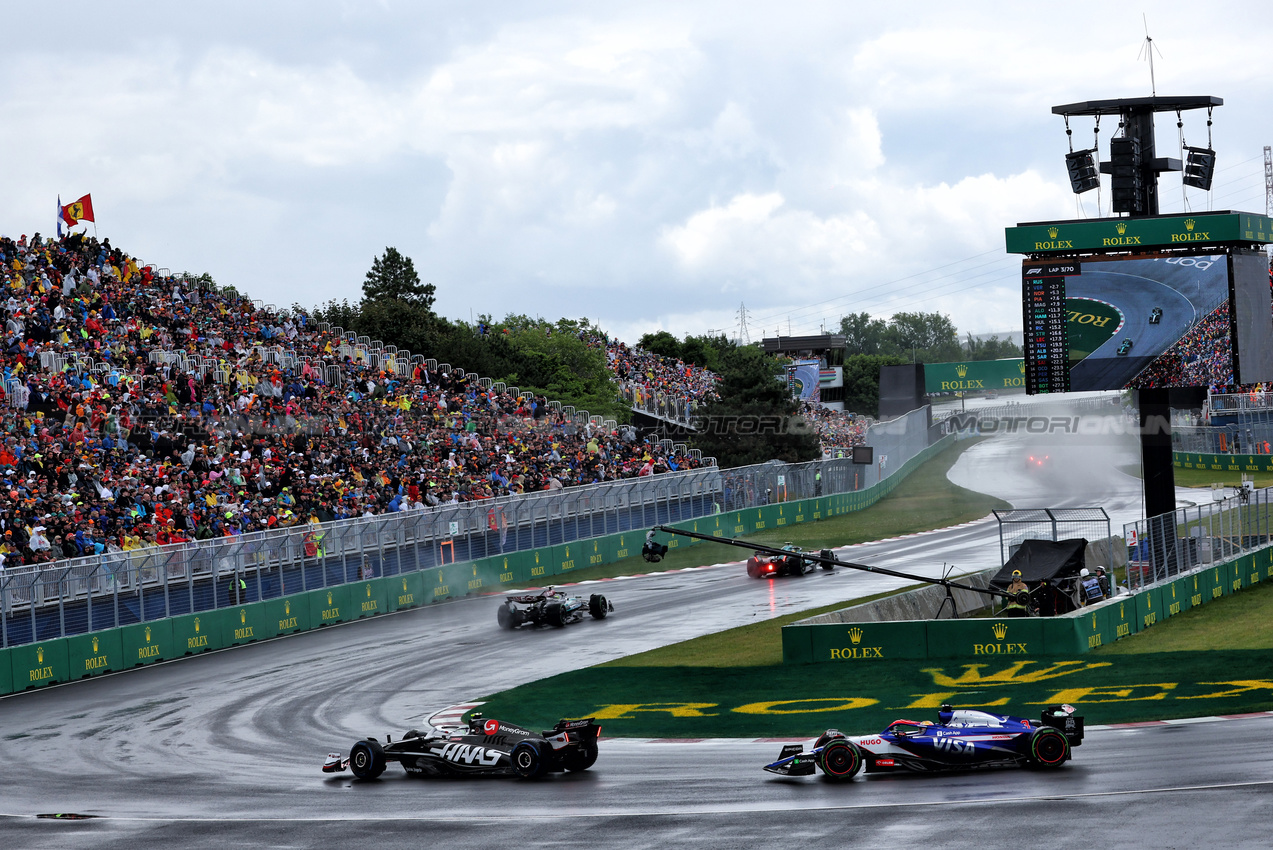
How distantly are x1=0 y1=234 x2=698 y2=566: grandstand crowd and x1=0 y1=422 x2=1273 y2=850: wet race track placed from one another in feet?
15.2

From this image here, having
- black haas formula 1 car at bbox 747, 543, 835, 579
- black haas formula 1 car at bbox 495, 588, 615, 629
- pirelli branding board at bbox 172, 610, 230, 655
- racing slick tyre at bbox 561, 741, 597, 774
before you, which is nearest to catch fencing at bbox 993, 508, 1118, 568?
black haas formula 1 car at bbox 747, 543, 835, 579

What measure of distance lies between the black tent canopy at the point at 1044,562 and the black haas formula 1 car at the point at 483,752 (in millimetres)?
12236

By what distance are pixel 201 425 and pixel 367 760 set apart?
1920cm

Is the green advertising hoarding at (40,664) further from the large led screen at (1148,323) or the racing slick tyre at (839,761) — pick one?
the large led screen at (1148,323)

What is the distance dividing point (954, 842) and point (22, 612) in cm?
1963

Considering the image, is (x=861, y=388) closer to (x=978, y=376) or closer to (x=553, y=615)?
(x=978, y=376)

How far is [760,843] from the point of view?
505 inches

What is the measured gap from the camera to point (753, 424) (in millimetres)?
64438

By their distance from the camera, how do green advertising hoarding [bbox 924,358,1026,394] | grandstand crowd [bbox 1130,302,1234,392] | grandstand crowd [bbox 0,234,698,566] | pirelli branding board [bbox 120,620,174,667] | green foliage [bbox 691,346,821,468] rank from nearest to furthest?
grandstand crowd [bbox 1130,302,1234,392] < pirelli branding board [bbox 120,620,174,667] < grandstand crowd [bbox 0,234,698,566] < green foliage [bbox 691,346,821,468] < green advertising hoarding [bbox 924,358,1026,394]

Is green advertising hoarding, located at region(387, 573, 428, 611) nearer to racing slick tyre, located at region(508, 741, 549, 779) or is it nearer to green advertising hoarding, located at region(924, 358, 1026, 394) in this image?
racing slick tyre, located at region(508, 741, 549, 779)

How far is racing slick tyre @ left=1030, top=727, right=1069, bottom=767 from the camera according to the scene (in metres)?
15.2

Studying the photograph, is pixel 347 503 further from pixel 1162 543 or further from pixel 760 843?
pixel 760 843

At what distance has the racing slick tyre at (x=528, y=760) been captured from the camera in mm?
16734

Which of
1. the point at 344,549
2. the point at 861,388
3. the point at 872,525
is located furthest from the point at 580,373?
the point at 861,388
